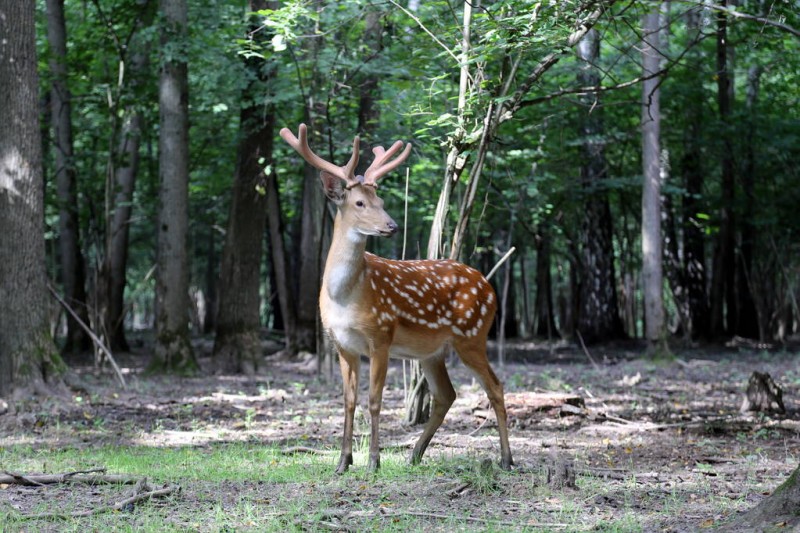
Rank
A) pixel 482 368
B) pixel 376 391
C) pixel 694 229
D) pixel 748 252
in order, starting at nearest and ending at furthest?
pixel 376 391, pixel 482 368, pixel 694 229, pixel 748 252

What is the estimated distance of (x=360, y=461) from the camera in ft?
21.0

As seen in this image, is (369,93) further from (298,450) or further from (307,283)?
(298,450)

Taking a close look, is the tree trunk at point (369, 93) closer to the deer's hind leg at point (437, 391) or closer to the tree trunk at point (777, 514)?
the deer's hind leg at point (437, 391)

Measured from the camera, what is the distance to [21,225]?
9.51 m

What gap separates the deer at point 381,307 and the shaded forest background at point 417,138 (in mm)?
1020

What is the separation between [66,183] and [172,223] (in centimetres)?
434

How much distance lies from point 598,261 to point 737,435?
37.1 ft

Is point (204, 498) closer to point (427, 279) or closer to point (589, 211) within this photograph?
point (427, 279)

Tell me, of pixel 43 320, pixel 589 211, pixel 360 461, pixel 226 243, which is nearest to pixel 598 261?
pixel 589 211

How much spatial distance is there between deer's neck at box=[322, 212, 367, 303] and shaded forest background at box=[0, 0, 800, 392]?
5.31 ft

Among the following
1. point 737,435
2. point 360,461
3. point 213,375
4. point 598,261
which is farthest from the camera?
point 598,261

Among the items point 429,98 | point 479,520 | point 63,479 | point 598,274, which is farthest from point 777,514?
point 598,274

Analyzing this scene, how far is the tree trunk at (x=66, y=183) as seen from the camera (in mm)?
14844

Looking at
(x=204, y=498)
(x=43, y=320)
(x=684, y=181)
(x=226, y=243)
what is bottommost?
(x=204, y=498)
